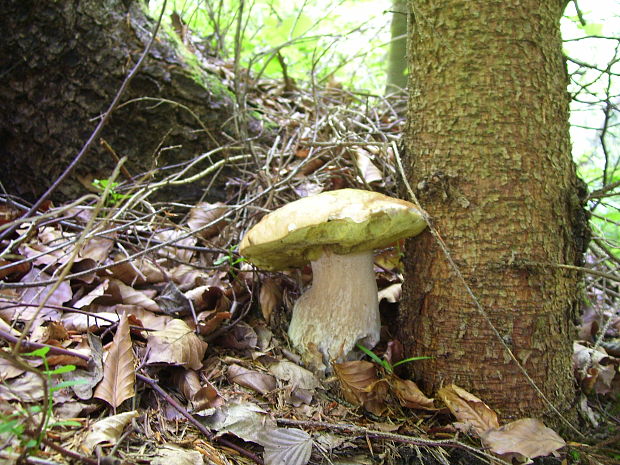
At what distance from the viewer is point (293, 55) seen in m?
5.46

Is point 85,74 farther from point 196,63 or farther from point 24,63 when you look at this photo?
point 196,63

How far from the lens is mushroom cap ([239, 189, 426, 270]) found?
4.79 ft

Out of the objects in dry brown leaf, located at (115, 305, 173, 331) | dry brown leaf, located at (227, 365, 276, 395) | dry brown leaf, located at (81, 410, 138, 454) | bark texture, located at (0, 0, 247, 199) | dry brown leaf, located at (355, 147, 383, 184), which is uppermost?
bark texture, located at (0, 0, 247, 199)

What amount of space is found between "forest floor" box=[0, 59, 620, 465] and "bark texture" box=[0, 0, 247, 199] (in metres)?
0.43

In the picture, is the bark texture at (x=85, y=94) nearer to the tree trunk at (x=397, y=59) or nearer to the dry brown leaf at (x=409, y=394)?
the dry brown leaf at (x=409, y=394)

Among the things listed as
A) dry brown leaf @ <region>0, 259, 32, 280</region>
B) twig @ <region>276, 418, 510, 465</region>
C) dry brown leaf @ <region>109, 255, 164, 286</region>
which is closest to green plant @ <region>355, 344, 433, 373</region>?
twig @ <region>276, 418, 510, 465</region>

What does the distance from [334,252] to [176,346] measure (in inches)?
30.4

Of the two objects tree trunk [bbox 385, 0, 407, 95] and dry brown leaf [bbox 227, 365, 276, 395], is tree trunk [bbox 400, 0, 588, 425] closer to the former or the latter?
dry brown leaf [bbox 227, 365, 276, 395]

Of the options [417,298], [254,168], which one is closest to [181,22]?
[254,168]

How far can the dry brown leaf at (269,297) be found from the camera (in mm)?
2092

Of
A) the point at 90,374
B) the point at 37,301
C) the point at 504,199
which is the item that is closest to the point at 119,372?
the point at 90,374

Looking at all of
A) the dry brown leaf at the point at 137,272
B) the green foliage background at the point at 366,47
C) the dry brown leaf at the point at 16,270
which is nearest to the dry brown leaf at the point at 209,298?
the dry brown leaf at the point at 137,272

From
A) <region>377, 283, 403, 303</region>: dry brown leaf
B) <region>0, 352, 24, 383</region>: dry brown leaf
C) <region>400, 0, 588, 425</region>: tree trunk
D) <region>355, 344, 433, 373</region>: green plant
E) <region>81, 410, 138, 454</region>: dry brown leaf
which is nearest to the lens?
<region>81, 410, 138, 454</region>: dry brown leaf

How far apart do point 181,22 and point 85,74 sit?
181cm
